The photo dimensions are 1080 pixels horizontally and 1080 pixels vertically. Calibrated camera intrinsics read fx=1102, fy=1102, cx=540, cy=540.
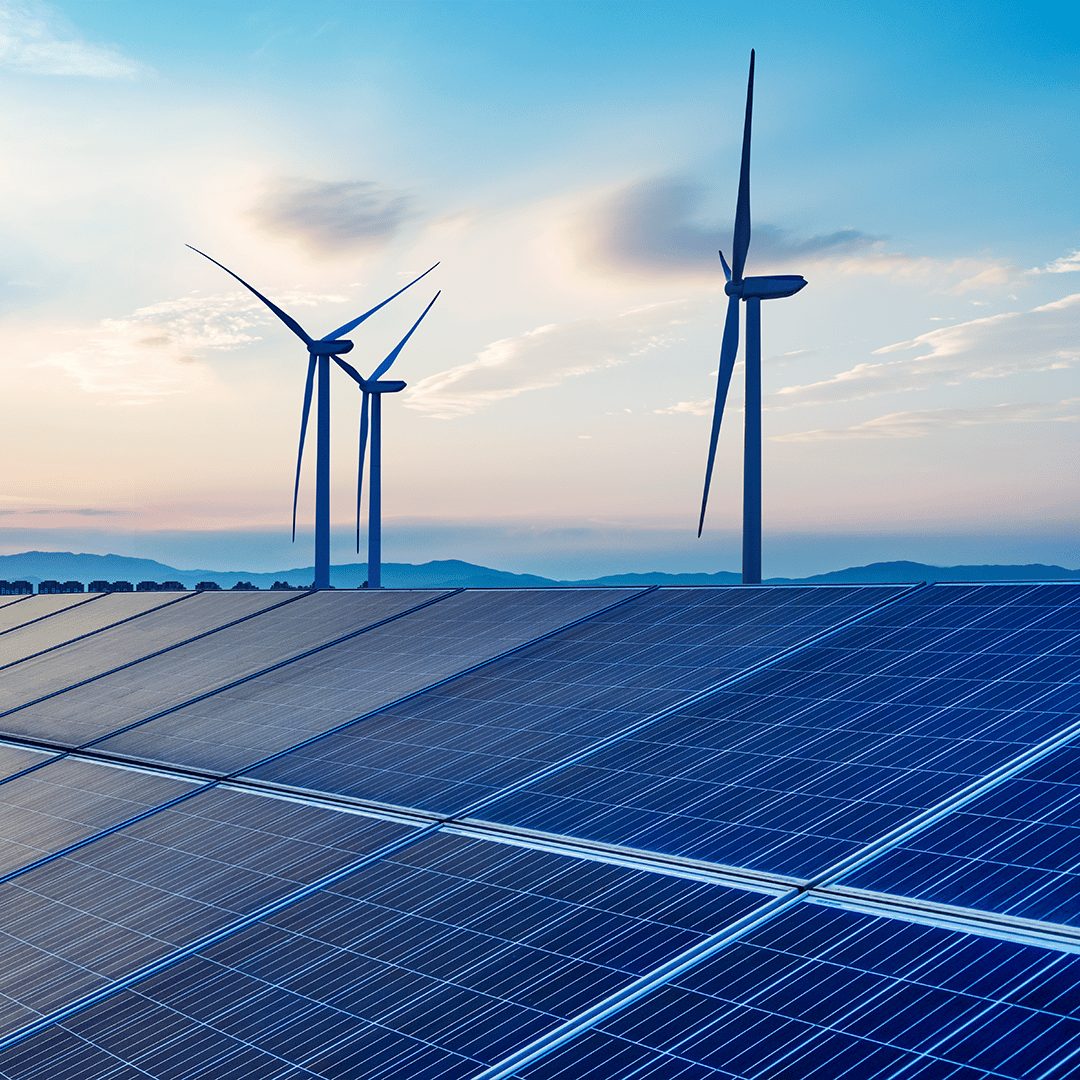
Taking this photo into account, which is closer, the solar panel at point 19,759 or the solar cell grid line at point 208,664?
the solar panel at point 19,759

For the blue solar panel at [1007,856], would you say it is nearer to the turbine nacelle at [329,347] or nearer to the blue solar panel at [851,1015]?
the blue solar panel at [851,1015]

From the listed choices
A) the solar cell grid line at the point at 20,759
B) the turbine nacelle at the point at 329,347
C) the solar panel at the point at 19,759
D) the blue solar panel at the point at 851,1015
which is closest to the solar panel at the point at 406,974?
the blue solar panel at the point at 851,1015

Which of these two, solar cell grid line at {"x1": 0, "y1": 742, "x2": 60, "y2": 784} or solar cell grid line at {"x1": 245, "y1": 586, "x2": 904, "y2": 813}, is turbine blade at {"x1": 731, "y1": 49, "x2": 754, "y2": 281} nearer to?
solar cell grid line at {"x1": 245, "y1": 586, "x2": 904, "y2": 813}

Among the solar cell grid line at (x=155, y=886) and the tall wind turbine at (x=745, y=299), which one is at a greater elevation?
the tall wind turbine at (x=745, y=299)

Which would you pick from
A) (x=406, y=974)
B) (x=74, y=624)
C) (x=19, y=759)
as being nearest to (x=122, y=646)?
(x=74, y=624)

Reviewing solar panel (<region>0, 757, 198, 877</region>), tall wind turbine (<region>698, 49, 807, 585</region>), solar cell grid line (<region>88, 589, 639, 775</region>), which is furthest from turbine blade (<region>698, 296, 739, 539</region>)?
solar panel (<region>0, 757, 198, 877</region>)
